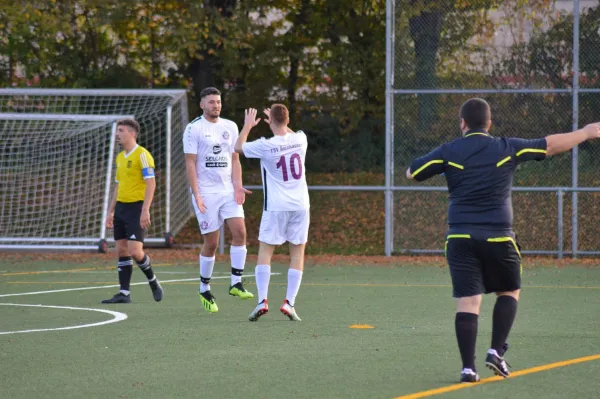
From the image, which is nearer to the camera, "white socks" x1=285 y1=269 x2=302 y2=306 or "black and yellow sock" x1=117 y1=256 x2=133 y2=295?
"white socks" x1=285 y1=269 x2=302 y2=306

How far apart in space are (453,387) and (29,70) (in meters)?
20.1

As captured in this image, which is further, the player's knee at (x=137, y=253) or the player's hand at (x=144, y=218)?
the player's knee at (x=137, y=253)

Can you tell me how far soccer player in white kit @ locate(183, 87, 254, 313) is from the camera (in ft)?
37.2

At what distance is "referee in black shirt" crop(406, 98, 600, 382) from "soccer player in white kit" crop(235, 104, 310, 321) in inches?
135

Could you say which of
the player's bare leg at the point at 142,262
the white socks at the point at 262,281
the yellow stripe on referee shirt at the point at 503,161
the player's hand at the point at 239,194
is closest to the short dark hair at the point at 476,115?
the yellow stripe on referee shirt at the point at 503,161

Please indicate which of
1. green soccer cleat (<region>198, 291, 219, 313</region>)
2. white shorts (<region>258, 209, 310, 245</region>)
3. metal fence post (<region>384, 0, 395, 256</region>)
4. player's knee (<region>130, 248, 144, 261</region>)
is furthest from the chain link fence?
white shorts (<region>258, 209, 310, 245</region>)

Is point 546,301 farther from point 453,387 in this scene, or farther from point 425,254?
point 425,254

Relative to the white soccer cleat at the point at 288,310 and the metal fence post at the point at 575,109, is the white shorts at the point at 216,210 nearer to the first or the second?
the white soccer cleat at the point at 288,310

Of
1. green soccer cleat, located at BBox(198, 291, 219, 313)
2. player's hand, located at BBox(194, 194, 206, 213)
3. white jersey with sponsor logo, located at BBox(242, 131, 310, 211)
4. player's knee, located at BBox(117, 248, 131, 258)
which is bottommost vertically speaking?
green soccer cleat, located at BBox(198, 291, 219, 313)

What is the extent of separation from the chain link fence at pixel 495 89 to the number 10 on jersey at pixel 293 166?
848cm

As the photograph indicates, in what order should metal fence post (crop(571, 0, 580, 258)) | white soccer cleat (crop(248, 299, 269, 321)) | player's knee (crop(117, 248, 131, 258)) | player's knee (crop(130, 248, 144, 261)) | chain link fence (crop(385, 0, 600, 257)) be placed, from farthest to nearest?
chain link fence (crop(385, 0, 600, 257)) < metal fence post (crop(571, 0, 580, 258)) < player's knee (crop(117, 248, 131, 258)) < player's knee (crop(130, 248, 144, 261)) < white soccer cleat (crop(248, 299, 269, 321))

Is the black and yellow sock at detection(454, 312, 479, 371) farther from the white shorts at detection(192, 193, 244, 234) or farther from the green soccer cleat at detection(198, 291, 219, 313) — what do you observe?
the white shorts at detection(192, 193, 244, 234)

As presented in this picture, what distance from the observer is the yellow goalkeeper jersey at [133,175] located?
1191 centimetres

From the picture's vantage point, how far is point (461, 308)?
6.84m
